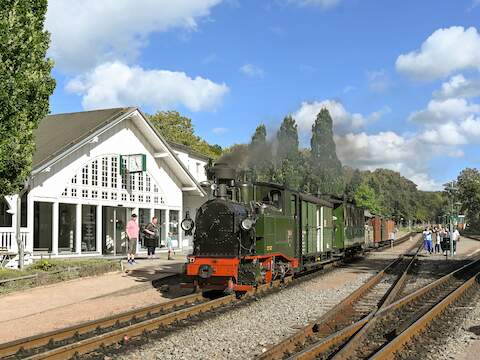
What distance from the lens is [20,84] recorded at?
44.3 feet

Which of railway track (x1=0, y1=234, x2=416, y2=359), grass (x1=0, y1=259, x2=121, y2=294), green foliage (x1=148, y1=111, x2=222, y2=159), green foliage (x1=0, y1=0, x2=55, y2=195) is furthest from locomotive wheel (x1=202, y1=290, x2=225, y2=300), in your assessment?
green foliage (x1=148, y1=111, x2=222, y2=159)

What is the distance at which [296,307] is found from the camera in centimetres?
1141

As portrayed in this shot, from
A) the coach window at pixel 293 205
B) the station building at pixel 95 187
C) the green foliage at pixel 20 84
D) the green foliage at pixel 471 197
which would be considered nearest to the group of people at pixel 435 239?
the station building at pixel 95 187

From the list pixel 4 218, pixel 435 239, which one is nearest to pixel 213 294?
pixel 4 218

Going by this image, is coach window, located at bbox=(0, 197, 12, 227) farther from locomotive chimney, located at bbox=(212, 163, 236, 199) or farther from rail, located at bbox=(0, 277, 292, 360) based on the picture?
rail, located at bbox=(0, 277, 292, 360)

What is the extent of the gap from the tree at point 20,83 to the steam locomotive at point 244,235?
4.92 meters

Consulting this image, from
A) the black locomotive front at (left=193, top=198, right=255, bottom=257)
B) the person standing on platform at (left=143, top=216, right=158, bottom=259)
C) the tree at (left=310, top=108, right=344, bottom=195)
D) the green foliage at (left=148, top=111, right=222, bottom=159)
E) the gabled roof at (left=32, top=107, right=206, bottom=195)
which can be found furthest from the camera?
the green foliage at (left=148, top=111, right=222, bottom=159)

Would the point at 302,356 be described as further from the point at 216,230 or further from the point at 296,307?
the point at 216,230

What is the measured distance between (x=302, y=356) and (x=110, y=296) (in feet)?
25.5

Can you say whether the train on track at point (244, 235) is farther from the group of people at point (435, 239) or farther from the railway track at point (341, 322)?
the group of people at point (435, 239)

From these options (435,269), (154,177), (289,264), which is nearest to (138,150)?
(154,177)

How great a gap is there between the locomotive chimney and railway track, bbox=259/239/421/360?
12.6 ft

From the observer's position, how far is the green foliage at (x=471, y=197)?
9199 centimetres

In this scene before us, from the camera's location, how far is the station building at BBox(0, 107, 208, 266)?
2017cm
